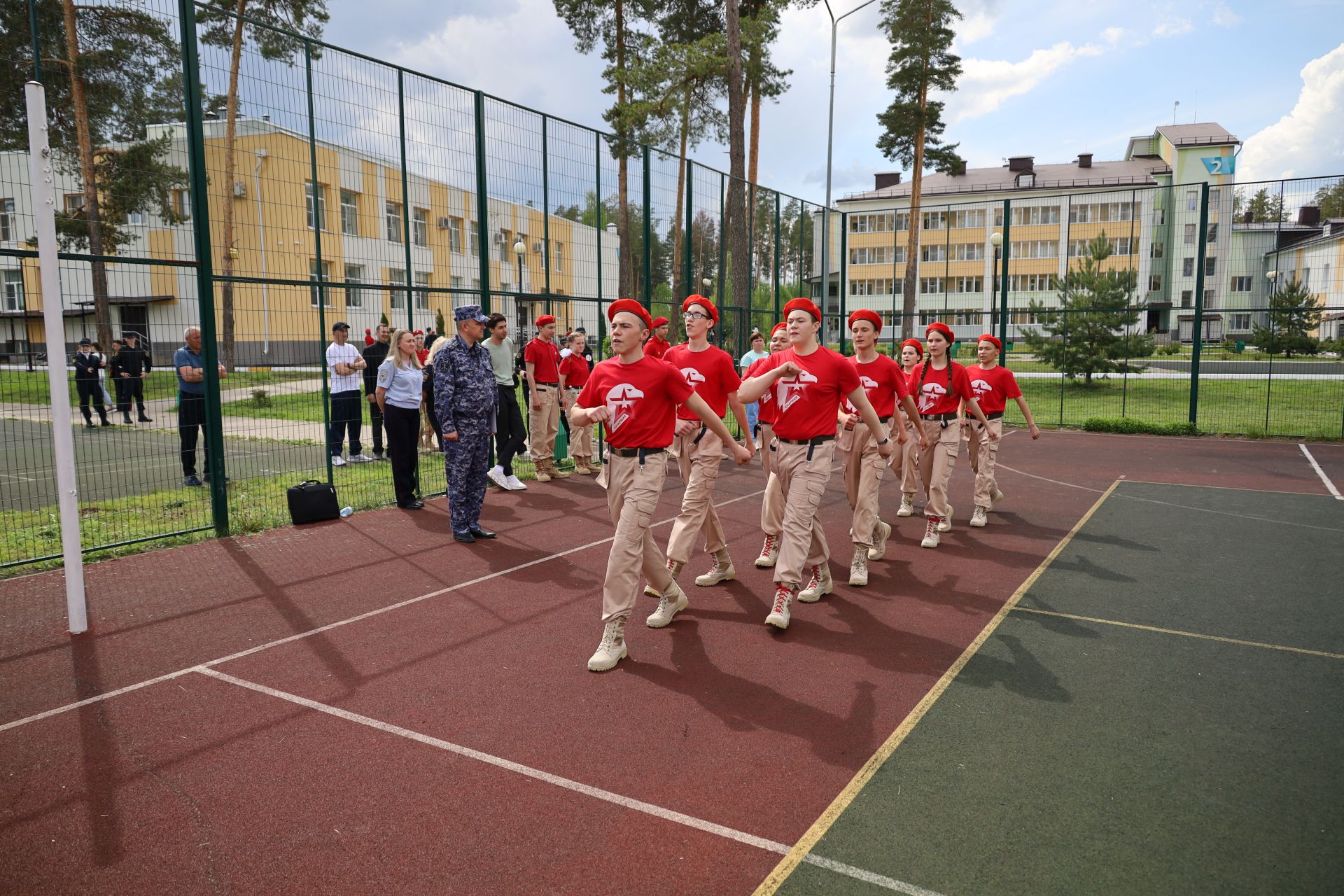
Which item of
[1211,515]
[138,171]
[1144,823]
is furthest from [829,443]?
[138,171]

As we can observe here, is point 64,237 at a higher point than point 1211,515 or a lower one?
higher

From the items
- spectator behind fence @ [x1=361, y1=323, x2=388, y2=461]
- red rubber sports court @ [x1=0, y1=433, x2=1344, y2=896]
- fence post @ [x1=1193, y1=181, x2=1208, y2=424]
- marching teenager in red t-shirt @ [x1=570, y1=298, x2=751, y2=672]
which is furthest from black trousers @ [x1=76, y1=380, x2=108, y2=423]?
fence post @ [x1=1193, y1=181, x2=1208, y2=424]

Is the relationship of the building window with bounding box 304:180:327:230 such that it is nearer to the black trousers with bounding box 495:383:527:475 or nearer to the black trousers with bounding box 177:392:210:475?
the black trousers with bounding box 177:392:210:475

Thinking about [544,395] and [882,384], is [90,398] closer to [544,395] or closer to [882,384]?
[544,395]

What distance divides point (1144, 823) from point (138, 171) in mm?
10170

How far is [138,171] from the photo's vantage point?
28.1 ft

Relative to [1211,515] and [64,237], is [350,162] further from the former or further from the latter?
[1211,515]

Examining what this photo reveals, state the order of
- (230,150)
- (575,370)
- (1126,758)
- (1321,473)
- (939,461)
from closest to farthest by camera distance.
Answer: (1126,758), (230,150), (939,461), (575,370), (1321,473)

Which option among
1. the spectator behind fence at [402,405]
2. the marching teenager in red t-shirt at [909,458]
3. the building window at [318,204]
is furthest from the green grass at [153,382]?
the marching teenager in red t-shirt at [909,458]

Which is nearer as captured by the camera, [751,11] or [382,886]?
[382,886]

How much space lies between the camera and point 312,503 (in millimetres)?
9352

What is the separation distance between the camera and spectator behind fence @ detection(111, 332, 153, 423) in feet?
28.9

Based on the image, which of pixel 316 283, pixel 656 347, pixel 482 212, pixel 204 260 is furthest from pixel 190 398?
pixel 656 347

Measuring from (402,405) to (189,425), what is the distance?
330cm
